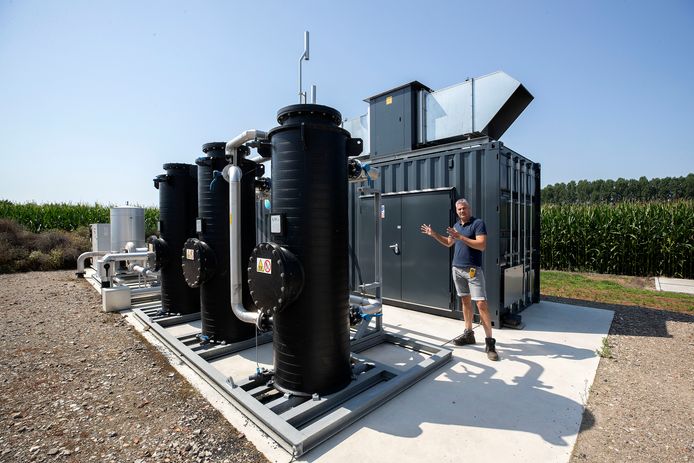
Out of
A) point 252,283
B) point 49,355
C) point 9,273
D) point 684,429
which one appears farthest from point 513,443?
point 9,273

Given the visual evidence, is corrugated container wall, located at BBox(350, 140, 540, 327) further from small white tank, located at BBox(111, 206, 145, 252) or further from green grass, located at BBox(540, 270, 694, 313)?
small white tank, located at BBox(111, 206, 145, 252)

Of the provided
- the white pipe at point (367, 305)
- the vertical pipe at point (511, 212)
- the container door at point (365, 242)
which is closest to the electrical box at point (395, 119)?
the container door at point (365, 242)

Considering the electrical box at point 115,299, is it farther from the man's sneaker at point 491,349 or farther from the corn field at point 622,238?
the corn field at point 622,238

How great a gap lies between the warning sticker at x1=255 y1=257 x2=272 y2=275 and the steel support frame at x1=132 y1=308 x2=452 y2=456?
100 centimetres

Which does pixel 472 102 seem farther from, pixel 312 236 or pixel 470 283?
pixel 312 236

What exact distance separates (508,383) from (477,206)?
8.23 feet

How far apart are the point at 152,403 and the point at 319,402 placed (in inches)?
58.4

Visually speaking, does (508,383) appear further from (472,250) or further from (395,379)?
(472,250)

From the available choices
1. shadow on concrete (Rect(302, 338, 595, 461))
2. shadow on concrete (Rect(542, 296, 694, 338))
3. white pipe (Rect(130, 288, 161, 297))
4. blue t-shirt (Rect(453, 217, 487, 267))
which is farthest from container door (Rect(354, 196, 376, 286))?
white pipe (Rect(130, 288, 161, 297))

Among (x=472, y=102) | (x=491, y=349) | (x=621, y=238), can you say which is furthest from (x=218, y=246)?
(x=621, y=238)

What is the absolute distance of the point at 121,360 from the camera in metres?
3.84

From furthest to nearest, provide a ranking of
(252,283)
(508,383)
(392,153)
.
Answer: (392,153) → (508,383) → (252,283)

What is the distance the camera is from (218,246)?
411 centimetres

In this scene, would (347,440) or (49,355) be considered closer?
(347,440)
